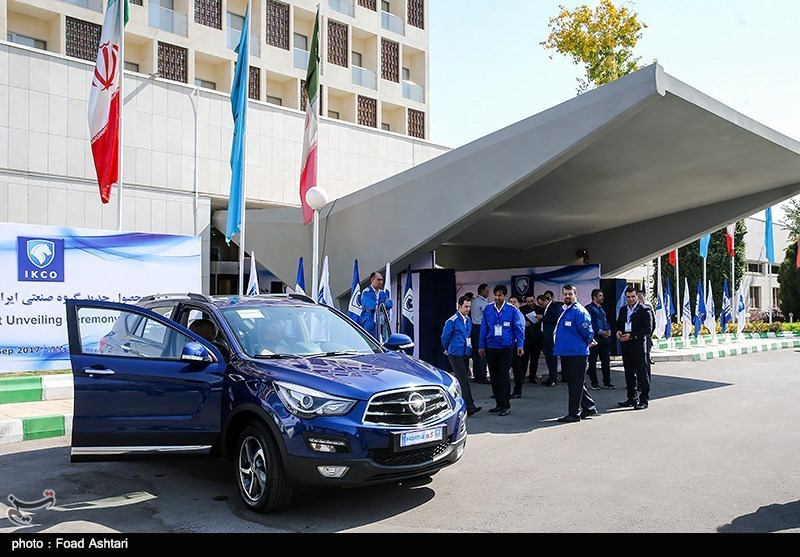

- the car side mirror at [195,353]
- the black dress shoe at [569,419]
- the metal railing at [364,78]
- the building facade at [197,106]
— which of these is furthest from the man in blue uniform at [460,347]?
the metal railing at [364,78]

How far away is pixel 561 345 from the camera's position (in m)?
9.58

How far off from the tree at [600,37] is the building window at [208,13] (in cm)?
1397

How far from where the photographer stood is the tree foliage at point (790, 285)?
125 feet

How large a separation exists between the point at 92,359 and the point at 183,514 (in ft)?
5.13

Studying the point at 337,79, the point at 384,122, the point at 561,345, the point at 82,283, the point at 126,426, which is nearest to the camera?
the point at 126,426

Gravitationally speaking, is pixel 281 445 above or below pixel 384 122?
below

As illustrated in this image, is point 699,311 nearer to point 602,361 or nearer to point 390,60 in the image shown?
point 602,361

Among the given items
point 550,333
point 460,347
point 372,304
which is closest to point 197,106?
point 372,304

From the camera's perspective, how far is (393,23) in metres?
37.2

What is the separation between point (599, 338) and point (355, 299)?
4814mm

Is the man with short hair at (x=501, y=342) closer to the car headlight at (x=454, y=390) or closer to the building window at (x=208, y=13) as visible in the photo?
the car headlight at (x=454, y=390)

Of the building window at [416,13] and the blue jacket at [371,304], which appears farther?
the building window at [416,13]

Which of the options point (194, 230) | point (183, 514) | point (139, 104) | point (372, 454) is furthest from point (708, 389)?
point (139, 104)

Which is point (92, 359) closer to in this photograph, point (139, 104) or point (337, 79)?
point (139, 104)
